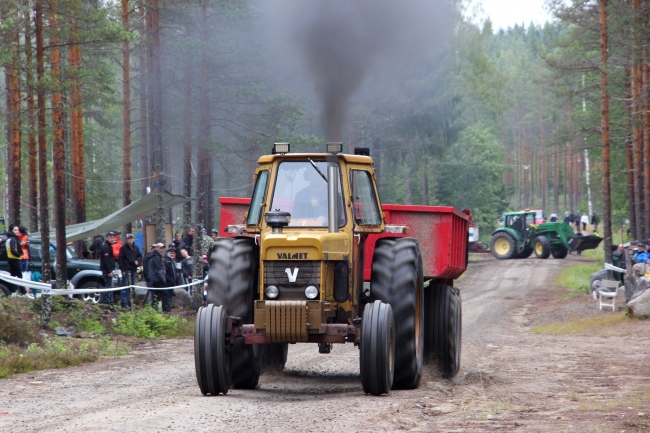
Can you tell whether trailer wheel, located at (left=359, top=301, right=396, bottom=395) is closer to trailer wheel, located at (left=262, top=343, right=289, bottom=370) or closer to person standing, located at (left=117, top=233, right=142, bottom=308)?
trailer wheel, located at (left=262, top=343, right=289, bottom=370)

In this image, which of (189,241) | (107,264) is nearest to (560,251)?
(189,241)

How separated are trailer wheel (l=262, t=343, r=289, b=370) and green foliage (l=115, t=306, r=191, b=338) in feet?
17.5

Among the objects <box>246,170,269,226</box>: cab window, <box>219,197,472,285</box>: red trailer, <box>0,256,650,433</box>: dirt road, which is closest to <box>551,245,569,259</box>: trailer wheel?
<box>0,256,650,433</box>: dirt road

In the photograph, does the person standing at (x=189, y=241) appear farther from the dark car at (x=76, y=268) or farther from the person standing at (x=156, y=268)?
the person standing at (x=156, y=268)

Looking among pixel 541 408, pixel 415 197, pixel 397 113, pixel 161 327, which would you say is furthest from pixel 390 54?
pixel 415 197

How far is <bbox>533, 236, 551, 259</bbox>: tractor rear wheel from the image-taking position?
127 feet

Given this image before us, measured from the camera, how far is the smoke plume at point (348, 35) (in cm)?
1402

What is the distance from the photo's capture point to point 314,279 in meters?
8.52

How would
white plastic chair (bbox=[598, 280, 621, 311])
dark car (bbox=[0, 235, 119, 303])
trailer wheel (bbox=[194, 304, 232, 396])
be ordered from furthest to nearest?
1. white plastic chair (bbox=[598, 280, 621, 311])
2. dark car (bbox=[0, 235, 119, 303])
3. trailer wheel (bbox=[194, 304, 232, 396])

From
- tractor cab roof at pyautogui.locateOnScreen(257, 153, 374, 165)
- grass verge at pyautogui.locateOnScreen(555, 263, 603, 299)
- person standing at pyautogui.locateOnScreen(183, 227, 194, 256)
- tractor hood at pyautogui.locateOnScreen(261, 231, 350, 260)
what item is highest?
tractor cab roof at pyautogui.locateOnScreen(257, 153, 374, 165)

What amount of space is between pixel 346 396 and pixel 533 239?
108ft

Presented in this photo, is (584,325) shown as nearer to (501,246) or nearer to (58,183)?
(58,183)

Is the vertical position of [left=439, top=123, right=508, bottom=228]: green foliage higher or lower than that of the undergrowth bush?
higher

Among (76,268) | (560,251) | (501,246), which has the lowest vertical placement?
(560,251)
